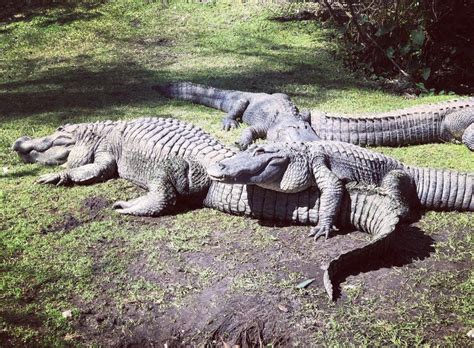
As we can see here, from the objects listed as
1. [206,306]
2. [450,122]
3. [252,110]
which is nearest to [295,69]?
[252,110]

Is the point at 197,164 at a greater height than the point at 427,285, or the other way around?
the point at 197,164

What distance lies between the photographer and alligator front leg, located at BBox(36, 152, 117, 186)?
559 centimetres

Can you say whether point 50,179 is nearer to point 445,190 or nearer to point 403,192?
point 403,192

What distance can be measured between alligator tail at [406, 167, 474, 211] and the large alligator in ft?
0.50

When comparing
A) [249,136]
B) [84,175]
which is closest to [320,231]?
[249,136]

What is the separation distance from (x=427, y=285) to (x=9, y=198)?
13.0 feet

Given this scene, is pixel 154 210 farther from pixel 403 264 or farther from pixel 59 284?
pixel 403 264

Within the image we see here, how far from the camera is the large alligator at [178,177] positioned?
4488 millimetres

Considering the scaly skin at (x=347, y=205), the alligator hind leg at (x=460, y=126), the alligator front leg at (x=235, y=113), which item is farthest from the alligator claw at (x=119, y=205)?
the alligator hind leg at (x=460, y=126)

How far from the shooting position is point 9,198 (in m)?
5.32

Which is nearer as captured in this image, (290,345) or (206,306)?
(290,345)

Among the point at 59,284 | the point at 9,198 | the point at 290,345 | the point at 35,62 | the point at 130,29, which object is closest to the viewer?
the point at 290,345

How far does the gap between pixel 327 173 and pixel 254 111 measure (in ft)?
9.40

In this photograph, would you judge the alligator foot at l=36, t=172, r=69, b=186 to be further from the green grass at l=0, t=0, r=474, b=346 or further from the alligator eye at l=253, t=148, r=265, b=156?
the alligator eye at l=253, t=148, r=265, b=156
